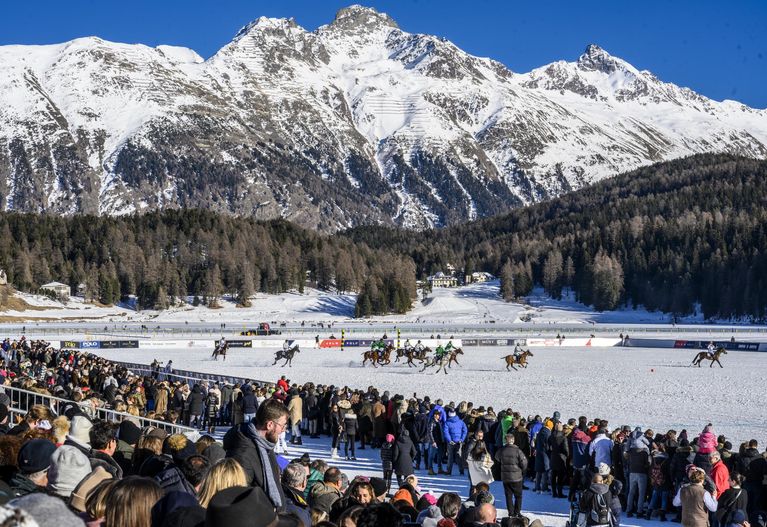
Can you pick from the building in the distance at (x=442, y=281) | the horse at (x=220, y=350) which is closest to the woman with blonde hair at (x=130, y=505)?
the horse at (x=220, y=350)

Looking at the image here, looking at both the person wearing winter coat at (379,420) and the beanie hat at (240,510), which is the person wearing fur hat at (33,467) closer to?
the beanie hat at (240,510)

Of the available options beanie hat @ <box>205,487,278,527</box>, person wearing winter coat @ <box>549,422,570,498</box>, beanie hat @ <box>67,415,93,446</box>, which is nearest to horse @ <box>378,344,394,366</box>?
person wearing winter coat @ <box>549,422,570,498</box>

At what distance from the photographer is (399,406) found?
55.5ft

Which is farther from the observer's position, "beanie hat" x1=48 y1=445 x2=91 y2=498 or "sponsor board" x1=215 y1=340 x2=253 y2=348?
"sponsor board" x1=215 y1=340 x2=253 y2=348

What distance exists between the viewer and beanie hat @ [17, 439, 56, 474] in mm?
5988

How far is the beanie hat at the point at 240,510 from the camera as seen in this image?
13.5 ft

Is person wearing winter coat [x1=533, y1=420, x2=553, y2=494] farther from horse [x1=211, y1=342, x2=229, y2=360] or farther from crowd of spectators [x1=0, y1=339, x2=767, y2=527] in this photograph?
horse [x1=211, y1=342, x2=229, y2=360]

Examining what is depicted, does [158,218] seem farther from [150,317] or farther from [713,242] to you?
[713,242]

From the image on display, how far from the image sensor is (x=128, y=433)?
9586mm

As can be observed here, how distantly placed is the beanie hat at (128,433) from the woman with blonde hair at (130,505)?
5238mm

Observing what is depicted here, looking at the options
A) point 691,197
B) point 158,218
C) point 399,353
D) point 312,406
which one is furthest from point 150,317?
point 691,197

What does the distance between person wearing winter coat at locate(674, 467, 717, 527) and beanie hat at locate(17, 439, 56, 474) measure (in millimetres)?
7210

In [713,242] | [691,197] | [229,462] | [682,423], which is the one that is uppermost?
[691,197]

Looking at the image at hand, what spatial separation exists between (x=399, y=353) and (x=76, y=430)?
34597 millimetres
